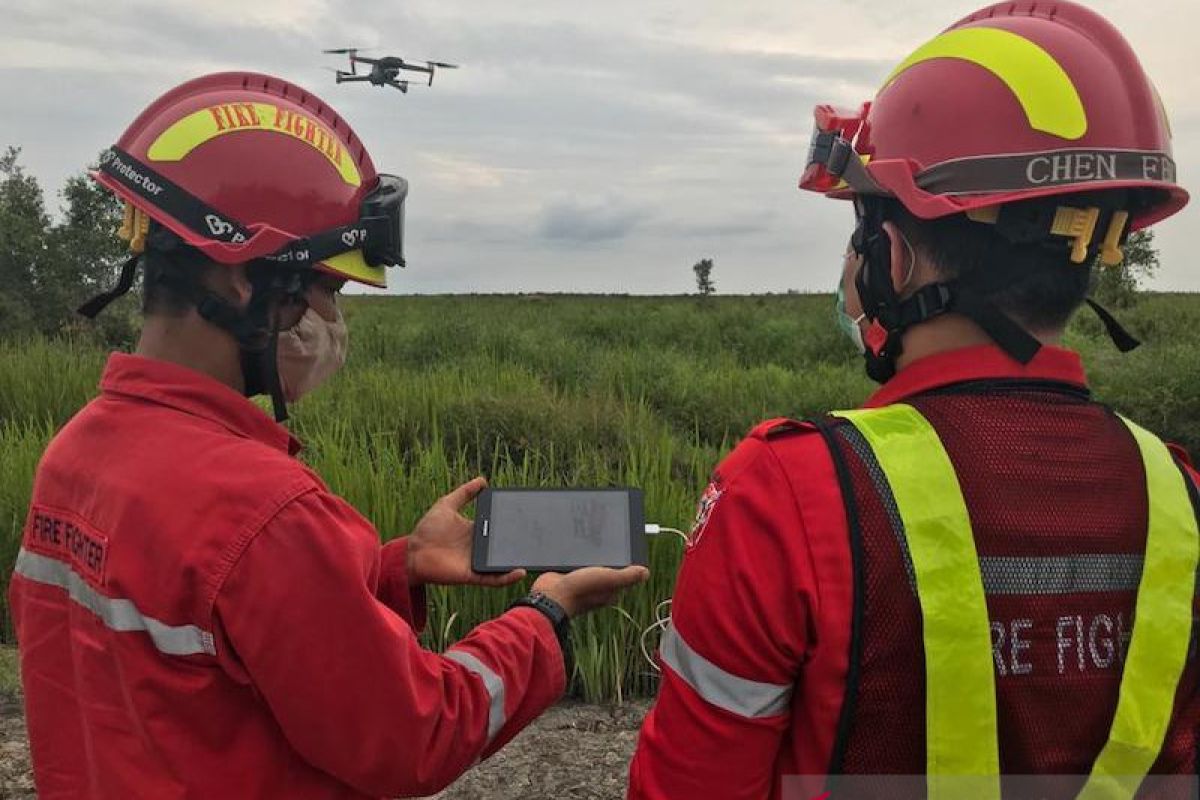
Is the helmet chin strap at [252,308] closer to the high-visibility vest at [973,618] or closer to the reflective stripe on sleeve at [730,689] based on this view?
the reflective stripe on sleeve at [730,689]

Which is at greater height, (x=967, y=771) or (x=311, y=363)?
(x=311, y=363)

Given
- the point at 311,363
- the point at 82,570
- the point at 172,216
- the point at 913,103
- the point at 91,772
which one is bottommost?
the point at 91,772

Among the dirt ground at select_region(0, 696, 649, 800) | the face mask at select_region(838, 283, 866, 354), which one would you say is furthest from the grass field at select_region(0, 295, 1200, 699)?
the face mask at select_region(838, 283, 866, 354)

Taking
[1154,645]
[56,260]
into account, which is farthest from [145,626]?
[56,260]

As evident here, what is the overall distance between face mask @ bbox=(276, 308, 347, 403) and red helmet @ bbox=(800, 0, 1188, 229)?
40.6 inches

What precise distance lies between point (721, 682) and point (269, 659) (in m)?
0.65

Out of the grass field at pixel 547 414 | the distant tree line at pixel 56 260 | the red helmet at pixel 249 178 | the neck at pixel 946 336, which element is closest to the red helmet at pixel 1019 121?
the neck at pixel 946 336

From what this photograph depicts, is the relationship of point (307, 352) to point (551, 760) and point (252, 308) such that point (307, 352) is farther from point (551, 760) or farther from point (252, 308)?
point (551, 760)

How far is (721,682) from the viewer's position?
1341 mm

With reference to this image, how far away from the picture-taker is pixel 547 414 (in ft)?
26.2

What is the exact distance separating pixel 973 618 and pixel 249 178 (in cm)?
140

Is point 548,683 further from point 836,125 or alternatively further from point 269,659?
point 836,125

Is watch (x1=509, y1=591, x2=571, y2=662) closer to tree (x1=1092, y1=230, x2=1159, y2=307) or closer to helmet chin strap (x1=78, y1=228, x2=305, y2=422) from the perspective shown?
helmet chin strap (x1=78, y1=228, x2=305, y2=422)

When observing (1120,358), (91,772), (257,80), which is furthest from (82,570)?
(1120,358)
